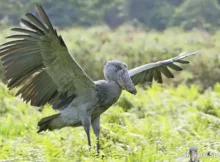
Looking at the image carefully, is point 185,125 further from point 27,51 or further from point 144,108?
point 27,51

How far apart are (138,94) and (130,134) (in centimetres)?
469

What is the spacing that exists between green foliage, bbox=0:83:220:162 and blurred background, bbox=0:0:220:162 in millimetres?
11

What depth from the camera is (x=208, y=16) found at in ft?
103

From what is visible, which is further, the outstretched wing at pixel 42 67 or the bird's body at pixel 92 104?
the bird's body at pixel 92 104

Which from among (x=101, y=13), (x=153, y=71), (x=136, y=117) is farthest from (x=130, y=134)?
(x=101, y=13)

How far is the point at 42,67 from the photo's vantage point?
5918 millimetres

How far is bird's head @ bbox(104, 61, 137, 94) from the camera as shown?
591 centimetres

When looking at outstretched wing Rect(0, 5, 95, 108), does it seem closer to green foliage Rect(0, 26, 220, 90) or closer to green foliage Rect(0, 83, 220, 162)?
green foliage Rect(0, 83, 220, 162)

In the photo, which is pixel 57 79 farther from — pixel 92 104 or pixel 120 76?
pixel 120 76

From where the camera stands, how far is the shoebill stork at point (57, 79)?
5688 mm

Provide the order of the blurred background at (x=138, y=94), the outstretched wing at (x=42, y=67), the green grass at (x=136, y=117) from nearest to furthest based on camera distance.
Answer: the outstretched wing at (x=42, y=67) → the green grass at (x=136, y=117) → the blurred background at (x=138, y=94)

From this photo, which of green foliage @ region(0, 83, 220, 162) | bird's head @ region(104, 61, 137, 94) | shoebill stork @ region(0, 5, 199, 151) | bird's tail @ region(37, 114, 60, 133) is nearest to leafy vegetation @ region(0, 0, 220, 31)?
green foliage @ region(0, 83, 220, 162)

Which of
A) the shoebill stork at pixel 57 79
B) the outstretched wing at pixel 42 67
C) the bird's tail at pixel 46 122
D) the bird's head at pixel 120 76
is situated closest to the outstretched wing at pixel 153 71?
the bird's head at pixel 120 76

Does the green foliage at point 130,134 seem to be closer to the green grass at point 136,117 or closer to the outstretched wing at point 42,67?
the green grass at point 136,117
